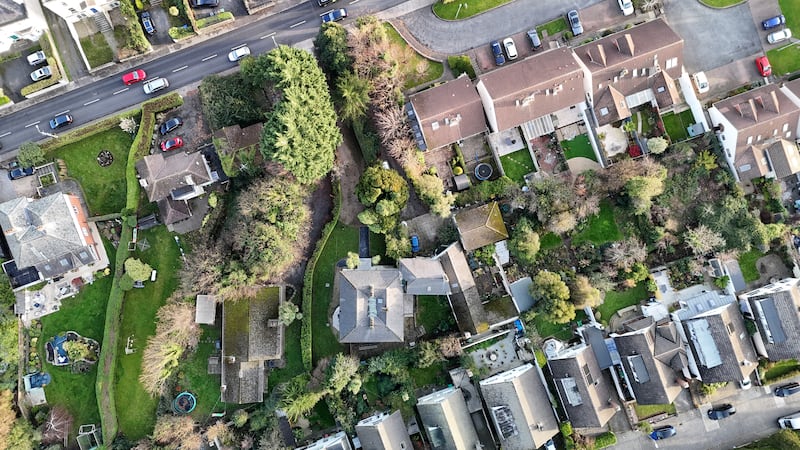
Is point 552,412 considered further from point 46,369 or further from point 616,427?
point 46,369

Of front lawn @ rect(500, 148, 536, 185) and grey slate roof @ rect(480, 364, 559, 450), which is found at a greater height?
front lawn @ rect(500, 148, 536, 185)

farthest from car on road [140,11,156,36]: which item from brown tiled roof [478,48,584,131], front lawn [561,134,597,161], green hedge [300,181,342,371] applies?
front lawn [561,134,597,161]

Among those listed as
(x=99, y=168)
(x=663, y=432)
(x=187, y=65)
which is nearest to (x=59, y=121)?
(x=99, y=168)

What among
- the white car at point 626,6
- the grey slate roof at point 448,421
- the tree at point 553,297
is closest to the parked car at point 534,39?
the white car at point 626,6

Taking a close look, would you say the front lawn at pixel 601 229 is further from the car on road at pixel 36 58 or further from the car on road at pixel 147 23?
the car on road at pixel 36 58

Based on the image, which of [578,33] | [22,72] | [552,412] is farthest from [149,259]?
[578,33]

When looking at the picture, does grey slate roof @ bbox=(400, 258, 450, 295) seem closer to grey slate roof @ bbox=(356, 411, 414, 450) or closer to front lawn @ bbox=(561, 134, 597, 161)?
grey slate roof @ bbox=(356, 411, 414, 450)
